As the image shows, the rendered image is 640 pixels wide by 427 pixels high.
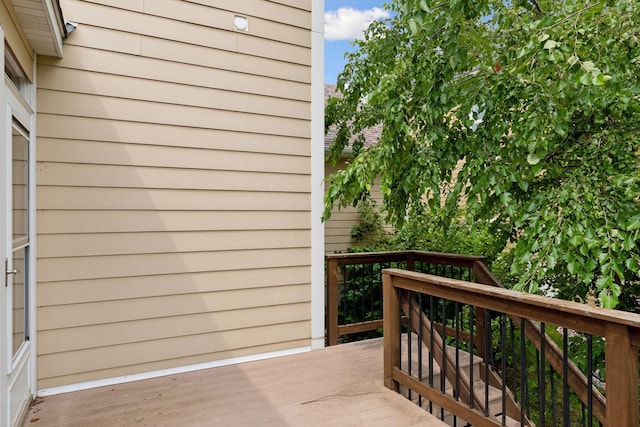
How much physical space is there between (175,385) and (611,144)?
3437 mm

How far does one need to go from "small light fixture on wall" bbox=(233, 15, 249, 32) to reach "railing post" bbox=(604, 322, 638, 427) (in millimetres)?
3266

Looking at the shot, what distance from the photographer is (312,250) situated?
3707 mm

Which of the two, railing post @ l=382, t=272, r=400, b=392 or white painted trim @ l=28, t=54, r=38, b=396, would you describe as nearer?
white painted trim @ l=28, t=54, r=38, b=396

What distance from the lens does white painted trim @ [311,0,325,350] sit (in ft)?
12.1

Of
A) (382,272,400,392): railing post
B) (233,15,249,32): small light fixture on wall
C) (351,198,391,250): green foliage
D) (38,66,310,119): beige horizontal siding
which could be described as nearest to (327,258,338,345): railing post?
(382,272,400,392): railing post

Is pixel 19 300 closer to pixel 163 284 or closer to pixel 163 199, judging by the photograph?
pixel 163 284

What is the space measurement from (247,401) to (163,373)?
844 millimetres

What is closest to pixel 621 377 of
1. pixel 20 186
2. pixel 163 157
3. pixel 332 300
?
pixel 332 300

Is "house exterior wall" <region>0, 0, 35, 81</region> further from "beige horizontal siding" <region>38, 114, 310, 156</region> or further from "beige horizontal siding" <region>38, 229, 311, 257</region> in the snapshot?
"beige horizontal siding" <region>38, 229, 311, 257</region>

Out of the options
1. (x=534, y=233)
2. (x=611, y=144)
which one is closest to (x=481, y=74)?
(x=611, y=144)

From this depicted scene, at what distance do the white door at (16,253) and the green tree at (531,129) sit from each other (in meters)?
2.10

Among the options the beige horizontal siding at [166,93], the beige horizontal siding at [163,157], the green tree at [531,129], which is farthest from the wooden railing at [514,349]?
the beige horizontal siding at [166,93]

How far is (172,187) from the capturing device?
123 inches

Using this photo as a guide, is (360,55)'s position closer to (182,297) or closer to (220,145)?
(220,145)
